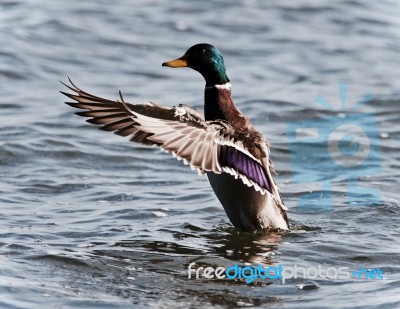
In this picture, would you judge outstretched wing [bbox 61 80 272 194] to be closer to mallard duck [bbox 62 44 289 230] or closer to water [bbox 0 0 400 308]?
mallard duck [bbox 62 44 289 230]

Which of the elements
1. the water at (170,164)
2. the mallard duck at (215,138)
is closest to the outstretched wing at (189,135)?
the mallard duck at (215,138)

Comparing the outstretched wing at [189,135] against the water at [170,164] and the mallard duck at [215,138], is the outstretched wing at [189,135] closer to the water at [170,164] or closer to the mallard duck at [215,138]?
the mallard duck at [215,138]

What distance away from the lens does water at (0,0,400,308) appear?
258 inches

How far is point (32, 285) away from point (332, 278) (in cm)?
202

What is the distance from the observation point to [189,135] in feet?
22.1

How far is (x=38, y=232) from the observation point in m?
7.72

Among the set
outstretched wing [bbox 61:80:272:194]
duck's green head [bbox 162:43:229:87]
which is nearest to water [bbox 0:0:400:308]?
outstretched wing [bbox 61:80:272:194]

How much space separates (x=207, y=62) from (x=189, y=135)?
148 centimetres

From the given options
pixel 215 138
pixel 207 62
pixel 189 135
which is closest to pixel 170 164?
pixel 207 62

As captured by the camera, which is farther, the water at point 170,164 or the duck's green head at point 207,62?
the duck's green head at point 207,62

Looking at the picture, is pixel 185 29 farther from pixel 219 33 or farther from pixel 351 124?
pixel 351 124

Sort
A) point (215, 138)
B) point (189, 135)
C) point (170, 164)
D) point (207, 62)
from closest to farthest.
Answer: point (189, 135)
point (215, 138)
point (207, 62)
point (170, 164)

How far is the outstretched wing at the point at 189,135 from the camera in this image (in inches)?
260

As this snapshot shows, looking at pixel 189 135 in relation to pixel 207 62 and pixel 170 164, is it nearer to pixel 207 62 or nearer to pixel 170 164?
pixel 207 62
